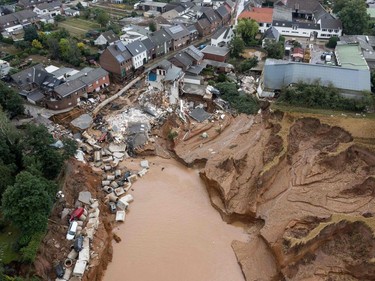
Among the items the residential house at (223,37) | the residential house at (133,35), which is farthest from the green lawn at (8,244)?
the residential house at (223,37)

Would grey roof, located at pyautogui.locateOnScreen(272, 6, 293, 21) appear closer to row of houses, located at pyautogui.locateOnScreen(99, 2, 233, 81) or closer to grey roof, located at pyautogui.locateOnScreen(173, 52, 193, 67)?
row of houses, located at pyautogui.locateOnScreen(99, 2, 233, 81)

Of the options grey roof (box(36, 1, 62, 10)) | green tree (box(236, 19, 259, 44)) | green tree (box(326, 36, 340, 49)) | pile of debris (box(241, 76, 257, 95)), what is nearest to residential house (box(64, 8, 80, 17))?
grey roof (box(36, 1, 62, 10))

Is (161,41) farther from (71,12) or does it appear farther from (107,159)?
(71,12)

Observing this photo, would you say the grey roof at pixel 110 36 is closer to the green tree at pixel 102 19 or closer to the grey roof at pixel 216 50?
the green tree at pixel 102 19

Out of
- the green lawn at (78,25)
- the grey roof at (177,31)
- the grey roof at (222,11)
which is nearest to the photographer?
the grey roof at (177,31)

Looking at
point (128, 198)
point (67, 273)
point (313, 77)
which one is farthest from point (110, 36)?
point (67, 273)

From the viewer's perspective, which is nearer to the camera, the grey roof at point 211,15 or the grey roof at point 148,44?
the grey roof at point 148,44
